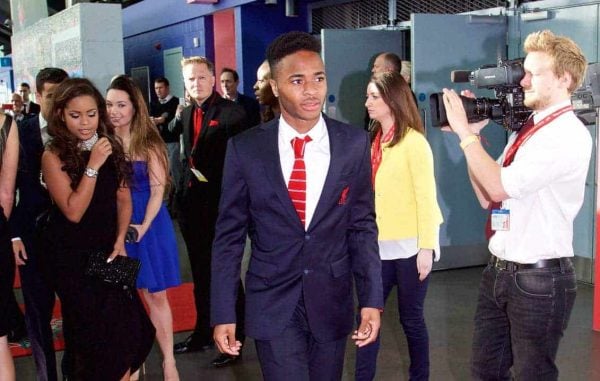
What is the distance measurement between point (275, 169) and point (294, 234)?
193mm

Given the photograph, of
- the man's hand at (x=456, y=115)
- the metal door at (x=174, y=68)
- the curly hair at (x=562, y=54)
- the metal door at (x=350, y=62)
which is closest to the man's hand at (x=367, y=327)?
the man's hand at (x=456, y=115)

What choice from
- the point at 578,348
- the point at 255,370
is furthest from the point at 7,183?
the point at 578,348

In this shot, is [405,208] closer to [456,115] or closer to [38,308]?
[456,115]

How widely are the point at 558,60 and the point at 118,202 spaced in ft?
6.31

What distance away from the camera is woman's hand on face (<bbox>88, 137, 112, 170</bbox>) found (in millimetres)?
2975

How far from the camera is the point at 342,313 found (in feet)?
7.08

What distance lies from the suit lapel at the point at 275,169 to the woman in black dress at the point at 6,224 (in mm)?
1207

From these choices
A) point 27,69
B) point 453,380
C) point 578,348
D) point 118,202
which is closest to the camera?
point 118,202

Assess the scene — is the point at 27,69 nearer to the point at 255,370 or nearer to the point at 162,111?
the point at 162,111

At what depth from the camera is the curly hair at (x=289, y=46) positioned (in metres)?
2.09

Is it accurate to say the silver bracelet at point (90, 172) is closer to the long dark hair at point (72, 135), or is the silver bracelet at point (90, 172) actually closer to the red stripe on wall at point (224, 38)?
the long dark hair at point (72, 135)

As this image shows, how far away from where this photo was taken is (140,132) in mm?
3471

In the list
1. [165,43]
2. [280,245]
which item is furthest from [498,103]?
[165,43]

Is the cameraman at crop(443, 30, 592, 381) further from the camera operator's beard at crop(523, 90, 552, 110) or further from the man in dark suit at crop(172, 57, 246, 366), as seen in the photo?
the man in dark suit at crop(172, 57, 246, 366)
